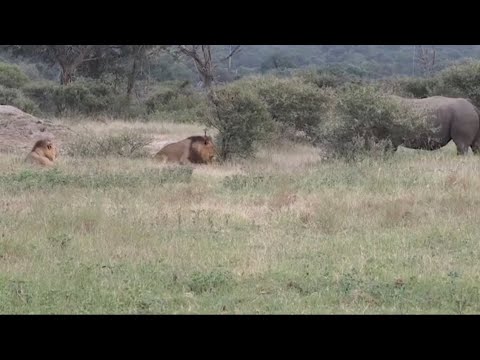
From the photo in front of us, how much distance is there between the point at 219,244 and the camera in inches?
289

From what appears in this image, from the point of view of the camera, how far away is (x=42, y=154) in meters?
13.8

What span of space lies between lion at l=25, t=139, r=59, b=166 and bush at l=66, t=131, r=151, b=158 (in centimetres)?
159

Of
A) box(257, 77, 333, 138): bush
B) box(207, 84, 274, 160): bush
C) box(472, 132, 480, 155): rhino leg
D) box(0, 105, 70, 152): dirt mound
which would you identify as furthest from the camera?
box(257, 77, 333, 138): bush

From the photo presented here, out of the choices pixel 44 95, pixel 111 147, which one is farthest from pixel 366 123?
pixel 44 95

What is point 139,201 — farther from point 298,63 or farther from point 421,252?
point 298,63

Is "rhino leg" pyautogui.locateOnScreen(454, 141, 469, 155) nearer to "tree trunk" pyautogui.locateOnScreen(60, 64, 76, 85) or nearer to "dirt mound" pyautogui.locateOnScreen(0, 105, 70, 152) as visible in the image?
"dirt mound" pyautogui.locateOnScreen(0, 105, 70, 152)

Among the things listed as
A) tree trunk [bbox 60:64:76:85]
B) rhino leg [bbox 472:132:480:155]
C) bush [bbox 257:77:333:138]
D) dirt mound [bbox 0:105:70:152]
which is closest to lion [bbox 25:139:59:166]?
dirt mound [bbox 0:105:70:152]

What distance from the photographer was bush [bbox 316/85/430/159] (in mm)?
14406

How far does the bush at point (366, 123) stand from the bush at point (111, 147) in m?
4.62

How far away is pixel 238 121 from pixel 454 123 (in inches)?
217

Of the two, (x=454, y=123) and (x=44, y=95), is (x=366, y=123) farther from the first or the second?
(x=44, y=95)

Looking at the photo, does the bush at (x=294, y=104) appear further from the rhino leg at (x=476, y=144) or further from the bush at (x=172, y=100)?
the bush at (x=172, y=100)
